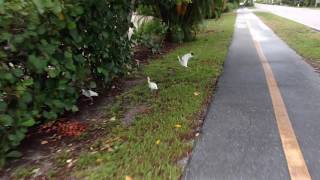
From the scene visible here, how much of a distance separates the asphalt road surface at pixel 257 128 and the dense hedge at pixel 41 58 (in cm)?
173

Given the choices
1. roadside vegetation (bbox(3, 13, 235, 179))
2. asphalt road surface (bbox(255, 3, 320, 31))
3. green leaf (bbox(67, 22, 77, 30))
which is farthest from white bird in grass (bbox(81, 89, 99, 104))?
asphalt road surface (bbox(255, 3, 320, 31))

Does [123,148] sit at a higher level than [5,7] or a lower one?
lower

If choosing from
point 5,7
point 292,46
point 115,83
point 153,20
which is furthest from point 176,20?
point 5,7

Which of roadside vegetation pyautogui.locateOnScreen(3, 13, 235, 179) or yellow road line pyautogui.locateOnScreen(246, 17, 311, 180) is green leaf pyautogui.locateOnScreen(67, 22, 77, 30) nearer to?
roadside vegetation pyautogui.locateOnScreen(3, 13, 235, 179)

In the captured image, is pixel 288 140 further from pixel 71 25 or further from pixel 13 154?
pixel 13 154

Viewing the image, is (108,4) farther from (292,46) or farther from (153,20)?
(153,20)

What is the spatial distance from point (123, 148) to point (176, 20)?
44.1ft

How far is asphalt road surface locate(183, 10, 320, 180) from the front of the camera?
4270mm

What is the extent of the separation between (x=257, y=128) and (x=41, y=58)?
267 centimetres

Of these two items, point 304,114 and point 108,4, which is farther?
point 108,4

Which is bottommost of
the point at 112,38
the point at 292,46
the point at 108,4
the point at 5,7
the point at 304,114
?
the point at 292,46

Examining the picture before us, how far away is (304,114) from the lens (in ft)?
20.2

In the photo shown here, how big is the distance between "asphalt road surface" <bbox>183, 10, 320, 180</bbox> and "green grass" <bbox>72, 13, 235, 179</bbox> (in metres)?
0.21

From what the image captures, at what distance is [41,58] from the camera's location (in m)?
4.88
